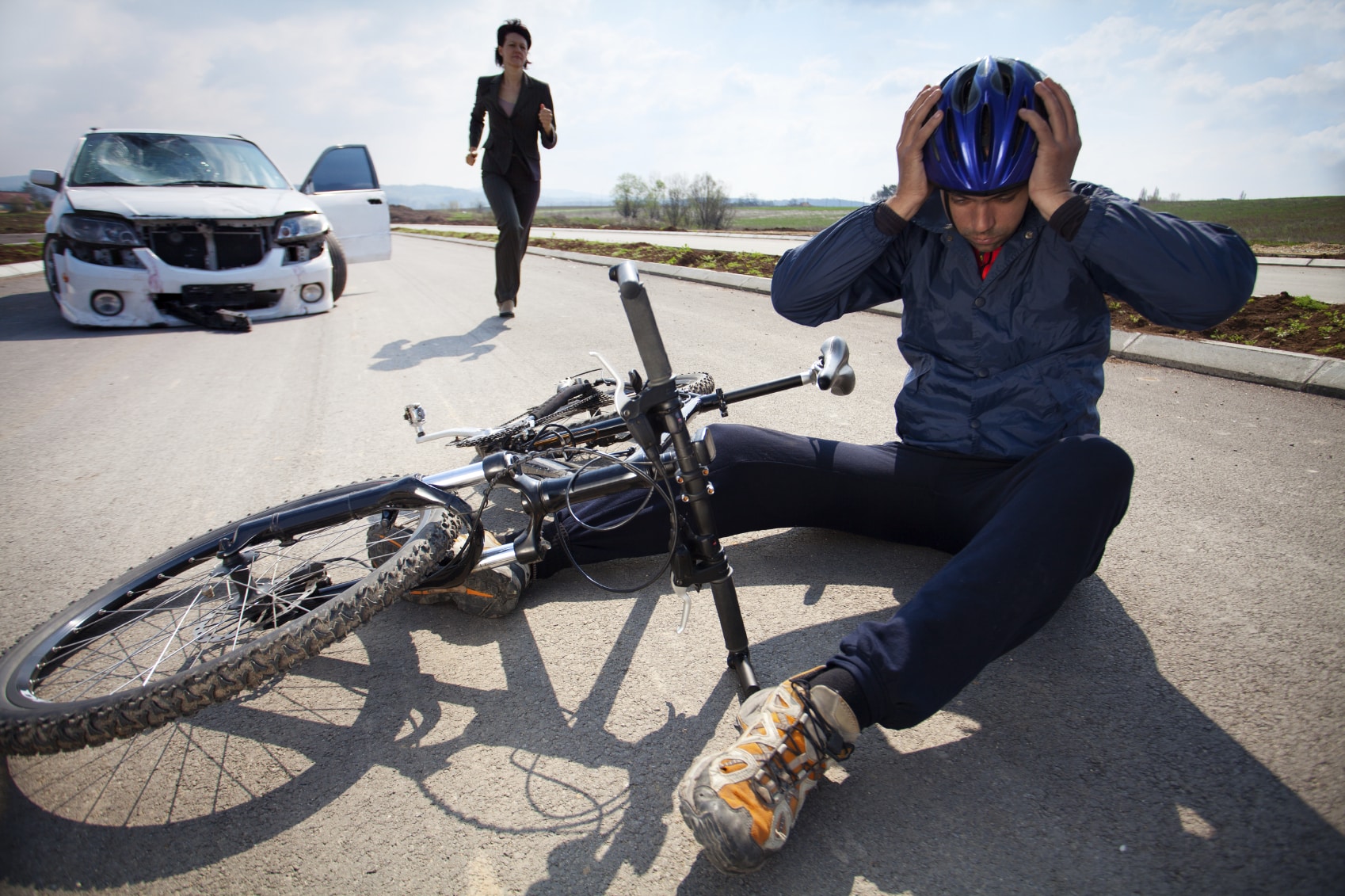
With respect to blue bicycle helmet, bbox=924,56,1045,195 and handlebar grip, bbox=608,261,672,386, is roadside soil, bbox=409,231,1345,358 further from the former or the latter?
handlebar grip, bbox=608,261,672,386

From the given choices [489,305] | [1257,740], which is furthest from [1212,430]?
[489,305]

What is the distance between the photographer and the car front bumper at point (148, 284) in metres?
6.92

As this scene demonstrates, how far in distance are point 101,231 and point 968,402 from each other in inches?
311

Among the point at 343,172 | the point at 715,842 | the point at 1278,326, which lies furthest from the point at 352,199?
the point at 715,842

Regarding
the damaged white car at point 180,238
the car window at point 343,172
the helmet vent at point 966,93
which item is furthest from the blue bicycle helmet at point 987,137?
the car window at point 343,172

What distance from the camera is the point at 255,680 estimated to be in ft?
5.35

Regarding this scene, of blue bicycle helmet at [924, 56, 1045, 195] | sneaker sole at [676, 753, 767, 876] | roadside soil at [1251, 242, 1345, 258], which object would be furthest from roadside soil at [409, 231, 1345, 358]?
roadside soil at [1251, 242, 1345, 258]

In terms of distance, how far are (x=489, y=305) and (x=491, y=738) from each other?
24.2 feet

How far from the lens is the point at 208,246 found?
725cm

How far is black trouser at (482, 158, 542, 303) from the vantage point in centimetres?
734

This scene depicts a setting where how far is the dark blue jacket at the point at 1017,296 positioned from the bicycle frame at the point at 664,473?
753 millimetres

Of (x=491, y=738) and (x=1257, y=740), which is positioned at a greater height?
(x=1257, y=740)

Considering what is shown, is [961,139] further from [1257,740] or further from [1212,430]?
[1212,430]

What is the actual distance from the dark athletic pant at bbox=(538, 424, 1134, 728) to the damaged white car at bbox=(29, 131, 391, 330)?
6658 millimetres
